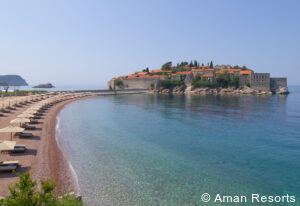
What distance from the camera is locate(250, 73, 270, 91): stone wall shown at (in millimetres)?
96188

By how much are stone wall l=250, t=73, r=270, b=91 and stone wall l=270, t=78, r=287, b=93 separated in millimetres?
4953

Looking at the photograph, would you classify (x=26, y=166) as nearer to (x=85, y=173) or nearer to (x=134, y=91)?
(x=85, y=173)

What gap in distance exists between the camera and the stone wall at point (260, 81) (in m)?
96.2

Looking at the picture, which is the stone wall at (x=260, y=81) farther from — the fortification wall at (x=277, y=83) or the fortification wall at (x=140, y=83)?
the fortification wall at (x=140, y=83)

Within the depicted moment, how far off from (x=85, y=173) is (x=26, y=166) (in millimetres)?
3427

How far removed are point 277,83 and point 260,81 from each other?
879 cm

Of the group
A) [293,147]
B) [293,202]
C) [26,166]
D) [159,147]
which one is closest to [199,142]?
[159,147]

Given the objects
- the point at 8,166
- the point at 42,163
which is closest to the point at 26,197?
the point at 8,166

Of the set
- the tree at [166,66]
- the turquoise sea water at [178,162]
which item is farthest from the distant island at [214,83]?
the turquoise sea water at [178,162]

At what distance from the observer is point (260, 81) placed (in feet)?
319

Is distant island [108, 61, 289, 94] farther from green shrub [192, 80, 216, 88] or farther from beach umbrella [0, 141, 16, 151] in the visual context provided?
beach umbrella [0, 141, 16, 151]

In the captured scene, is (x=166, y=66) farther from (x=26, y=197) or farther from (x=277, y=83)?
(x=26, y=197)

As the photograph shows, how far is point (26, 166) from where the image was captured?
12703 mm

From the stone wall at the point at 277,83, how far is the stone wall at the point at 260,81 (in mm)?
→ 4953
